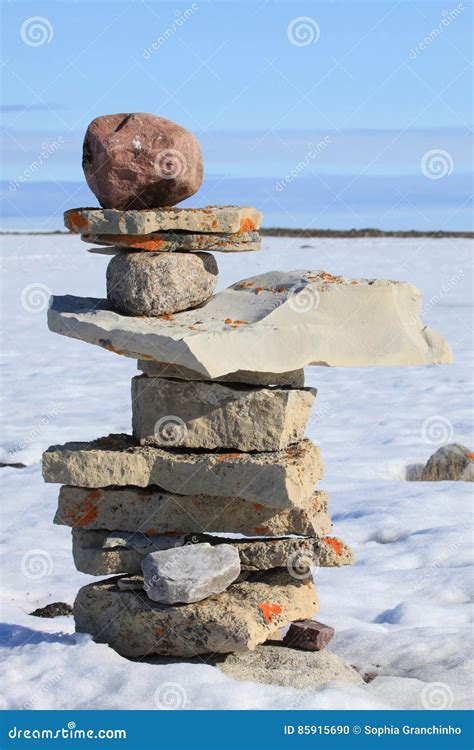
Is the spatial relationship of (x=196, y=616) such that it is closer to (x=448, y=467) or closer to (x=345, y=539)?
(x=345, y=539)

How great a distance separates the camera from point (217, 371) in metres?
6.16

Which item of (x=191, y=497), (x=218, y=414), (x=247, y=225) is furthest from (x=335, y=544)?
(x=247, y=225)

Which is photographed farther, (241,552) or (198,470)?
(241,552)

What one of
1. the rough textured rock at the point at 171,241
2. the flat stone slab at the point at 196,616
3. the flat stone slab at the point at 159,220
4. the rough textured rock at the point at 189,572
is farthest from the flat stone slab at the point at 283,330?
the flat stone slab at the point at 196,616

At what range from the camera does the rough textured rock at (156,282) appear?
21.5 feet

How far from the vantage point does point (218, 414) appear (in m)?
6.61

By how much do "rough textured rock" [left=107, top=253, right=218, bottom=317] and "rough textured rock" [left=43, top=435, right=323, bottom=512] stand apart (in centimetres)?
94

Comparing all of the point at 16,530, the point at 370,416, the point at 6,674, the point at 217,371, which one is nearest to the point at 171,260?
the point at 217,371

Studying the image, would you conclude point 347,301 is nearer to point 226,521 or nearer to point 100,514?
point 226,521

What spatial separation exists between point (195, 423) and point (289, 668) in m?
1.66

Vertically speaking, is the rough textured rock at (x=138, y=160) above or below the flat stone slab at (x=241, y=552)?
above

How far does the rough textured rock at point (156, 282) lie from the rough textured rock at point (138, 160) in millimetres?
414

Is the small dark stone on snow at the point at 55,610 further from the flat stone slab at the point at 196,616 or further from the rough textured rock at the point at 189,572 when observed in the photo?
the rough textured rock at the point at 189,572

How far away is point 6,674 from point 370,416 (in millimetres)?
8065
